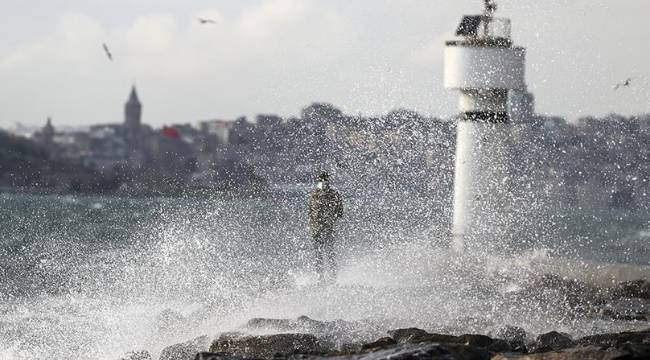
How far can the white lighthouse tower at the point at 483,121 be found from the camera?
2145cm

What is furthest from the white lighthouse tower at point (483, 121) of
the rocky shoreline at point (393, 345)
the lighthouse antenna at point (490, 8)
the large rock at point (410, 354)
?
the large rock at point (410, 354)

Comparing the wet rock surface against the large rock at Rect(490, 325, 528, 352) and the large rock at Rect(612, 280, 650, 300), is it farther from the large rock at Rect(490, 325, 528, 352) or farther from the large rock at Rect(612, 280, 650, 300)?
the large rock at Rect(612, 280, 650, 300)

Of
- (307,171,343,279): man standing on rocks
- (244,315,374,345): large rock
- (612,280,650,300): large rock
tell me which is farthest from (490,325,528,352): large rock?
(612,280,650,300): large rock

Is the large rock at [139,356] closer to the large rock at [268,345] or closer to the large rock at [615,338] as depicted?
the large rock at [268,345]

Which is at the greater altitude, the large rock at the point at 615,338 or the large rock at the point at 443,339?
the large rock at the point at 615,338

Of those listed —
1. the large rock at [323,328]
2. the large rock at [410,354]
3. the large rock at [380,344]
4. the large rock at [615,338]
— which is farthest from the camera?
the large rock at [323,328]

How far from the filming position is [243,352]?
39.7ft

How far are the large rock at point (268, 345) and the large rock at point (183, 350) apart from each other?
1.14ft

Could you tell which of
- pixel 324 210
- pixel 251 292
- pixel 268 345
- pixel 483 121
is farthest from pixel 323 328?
pixel 483 121

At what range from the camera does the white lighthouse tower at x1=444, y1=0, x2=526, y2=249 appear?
2145 cm

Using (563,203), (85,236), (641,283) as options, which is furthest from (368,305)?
(563,203)

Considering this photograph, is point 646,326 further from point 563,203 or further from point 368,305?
point 563,203

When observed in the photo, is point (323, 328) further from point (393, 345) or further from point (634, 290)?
point (634, 290)

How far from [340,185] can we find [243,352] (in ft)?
134
